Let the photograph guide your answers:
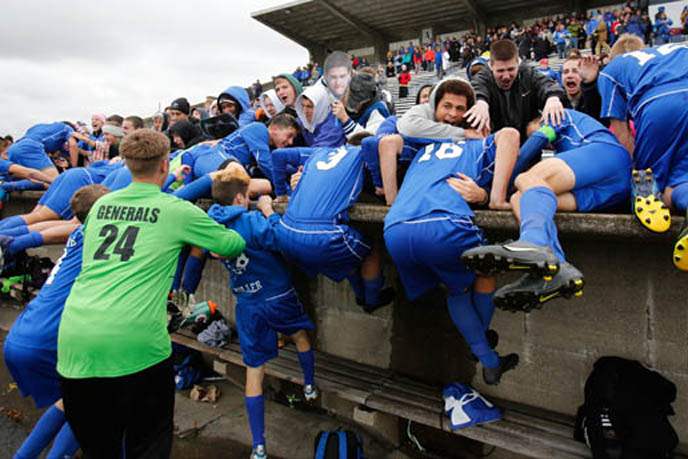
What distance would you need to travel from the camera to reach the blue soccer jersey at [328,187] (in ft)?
11.0


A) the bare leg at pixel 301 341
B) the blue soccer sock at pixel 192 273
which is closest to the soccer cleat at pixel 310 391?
the bare leg at pixel 301 341

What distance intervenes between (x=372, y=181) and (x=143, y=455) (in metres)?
2.44

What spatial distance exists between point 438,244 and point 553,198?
665 mm

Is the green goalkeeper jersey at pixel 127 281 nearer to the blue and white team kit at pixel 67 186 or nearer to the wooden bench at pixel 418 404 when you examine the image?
the wooden bench at pixel 418 404

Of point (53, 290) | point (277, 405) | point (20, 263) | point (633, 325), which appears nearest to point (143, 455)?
point (53, 290)

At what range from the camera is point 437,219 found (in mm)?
2648

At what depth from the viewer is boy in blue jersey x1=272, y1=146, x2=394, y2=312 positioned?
3.31 m

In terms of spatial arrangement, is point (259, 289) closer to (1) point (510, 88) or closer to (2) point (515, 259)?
(2) point (515, 259)

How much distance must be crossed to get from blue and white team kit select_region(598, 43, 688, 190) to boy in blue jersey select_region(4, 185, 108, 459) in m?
4.03

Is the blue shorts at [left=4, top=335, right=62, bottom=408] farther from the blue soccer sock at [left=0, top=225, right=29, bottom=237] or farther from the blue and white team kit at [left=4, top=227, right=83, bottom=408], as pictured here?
the blue soccer sock at [left=0, top=225, right=29, bottom=237]

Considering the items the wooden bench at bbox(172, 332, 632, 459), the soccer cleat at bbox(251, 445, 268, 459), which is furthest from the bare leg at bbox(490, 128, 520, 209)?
the soccer cleat at bbox(251, 445, 268, 459)

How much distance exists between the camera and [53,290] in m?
3.49

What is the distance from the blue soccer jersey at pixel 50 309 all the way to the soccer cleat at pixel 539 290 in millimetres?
3116

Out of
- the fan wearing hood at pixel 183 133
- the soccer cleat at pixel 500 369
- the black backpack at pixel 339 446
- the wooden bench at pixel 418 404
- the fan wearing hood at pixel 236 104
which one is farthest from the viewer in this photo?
the fan wearing hood at pixel 183 133
